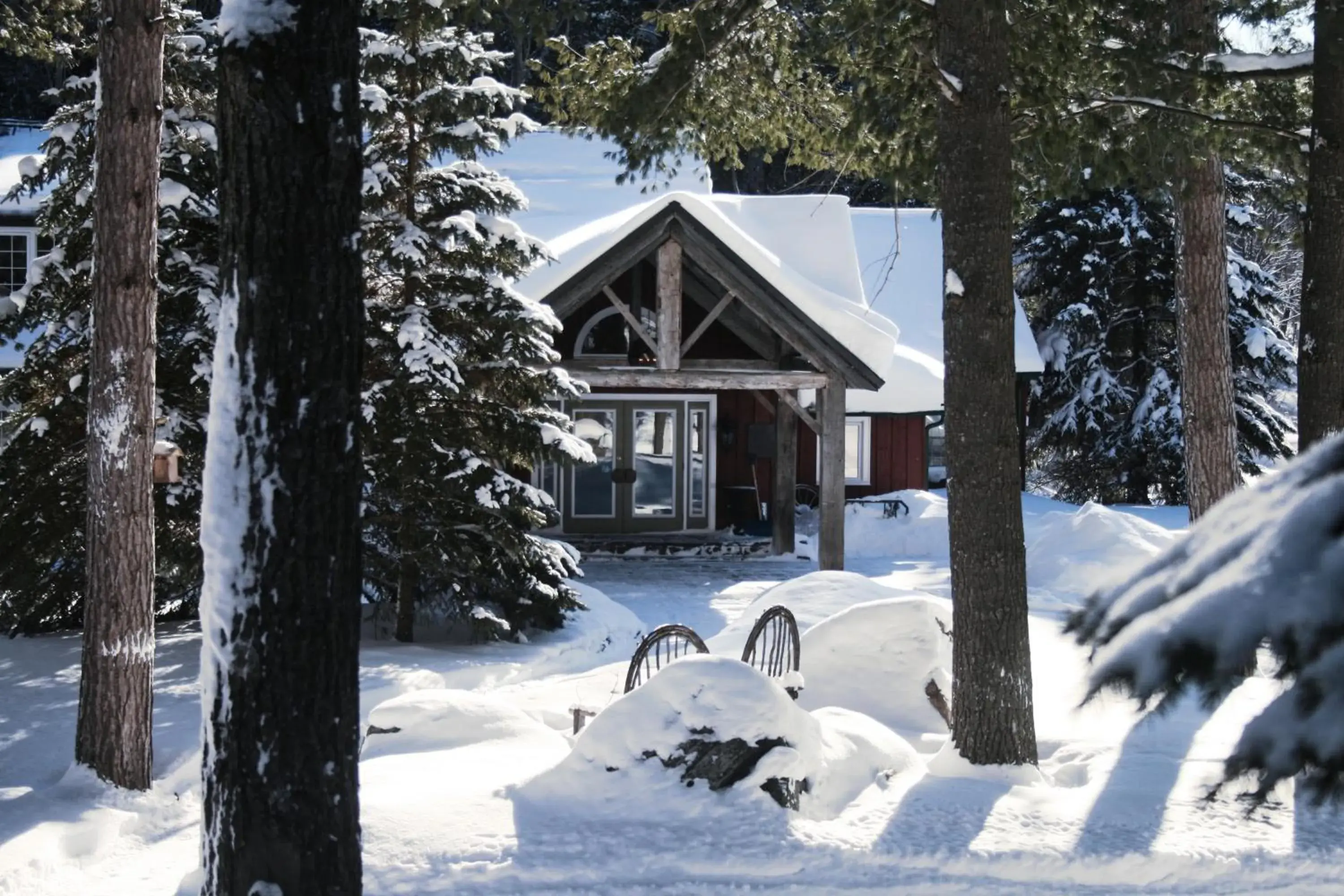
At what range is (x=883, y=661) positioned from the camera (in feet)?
32.1

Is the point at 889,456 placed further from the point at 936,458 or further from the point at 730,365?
the point at 936,458

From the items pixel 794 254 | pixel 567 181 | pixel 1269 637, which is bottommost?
pixel 1269 637

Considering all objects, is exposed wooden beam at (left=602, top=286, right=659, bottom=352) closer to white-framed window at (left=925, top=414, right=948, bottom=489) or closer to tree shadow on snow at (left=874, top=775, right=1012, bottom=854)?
tree shadow on snow at (left=874, top=775, right=1012, bottom=854)

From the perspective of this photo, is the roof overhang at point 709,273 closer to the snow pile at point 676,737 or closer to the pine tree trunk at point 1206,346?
the pine tree trunk at point 1206,346

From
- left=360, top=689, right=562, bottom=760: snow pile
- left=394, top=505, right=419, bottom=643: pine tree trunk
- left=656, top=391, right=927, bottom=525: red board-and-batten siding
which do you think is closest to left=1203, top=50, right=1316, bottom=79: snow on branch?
left=360, top=689, right=562, bottom=760: snow pile

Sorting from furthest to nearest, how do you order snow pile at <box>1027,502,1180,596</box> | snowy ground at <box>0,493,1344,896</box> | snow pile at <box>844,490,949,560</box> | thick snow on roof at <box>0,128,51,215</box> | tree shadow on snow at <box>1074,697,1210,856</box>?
1. thick snow on roof at <box>0,128,51,215</box>
2. snow pile at <box>844,490,949,560</box>
3. snow pile at <box>1027,502,1180,596</box>
4. tree shadow on snow at <box>1074,697,1210,856</box>
5. snowy ground at <box>0,493,1344,896</box>

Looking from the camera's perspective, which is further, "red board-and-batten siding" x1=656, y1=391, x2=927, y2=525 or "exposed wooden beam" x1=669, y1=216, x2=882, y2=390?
"red board-and-batten siding" x1=656, y1=391, x2=927, y2=525

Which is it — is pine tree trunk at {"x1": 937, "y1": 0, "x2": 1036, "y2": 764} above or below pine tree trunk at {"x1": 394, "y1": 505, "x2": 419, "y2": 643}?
above

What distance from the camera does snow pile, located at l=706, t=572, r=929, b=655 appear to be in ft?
38.5

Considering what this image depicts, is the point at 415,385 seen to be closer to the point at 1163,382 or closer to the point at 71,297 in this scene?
the point at 71,297

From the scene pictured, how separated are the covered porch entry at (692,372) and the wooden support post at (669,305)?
2 centimetres

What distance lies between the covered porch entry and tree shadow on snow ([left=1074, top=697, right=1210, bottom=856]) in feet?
25.6

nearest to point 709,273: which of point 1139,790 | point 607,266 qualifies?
point 607,266

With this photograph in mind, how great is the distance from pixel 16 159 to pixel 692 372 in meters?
16.4
